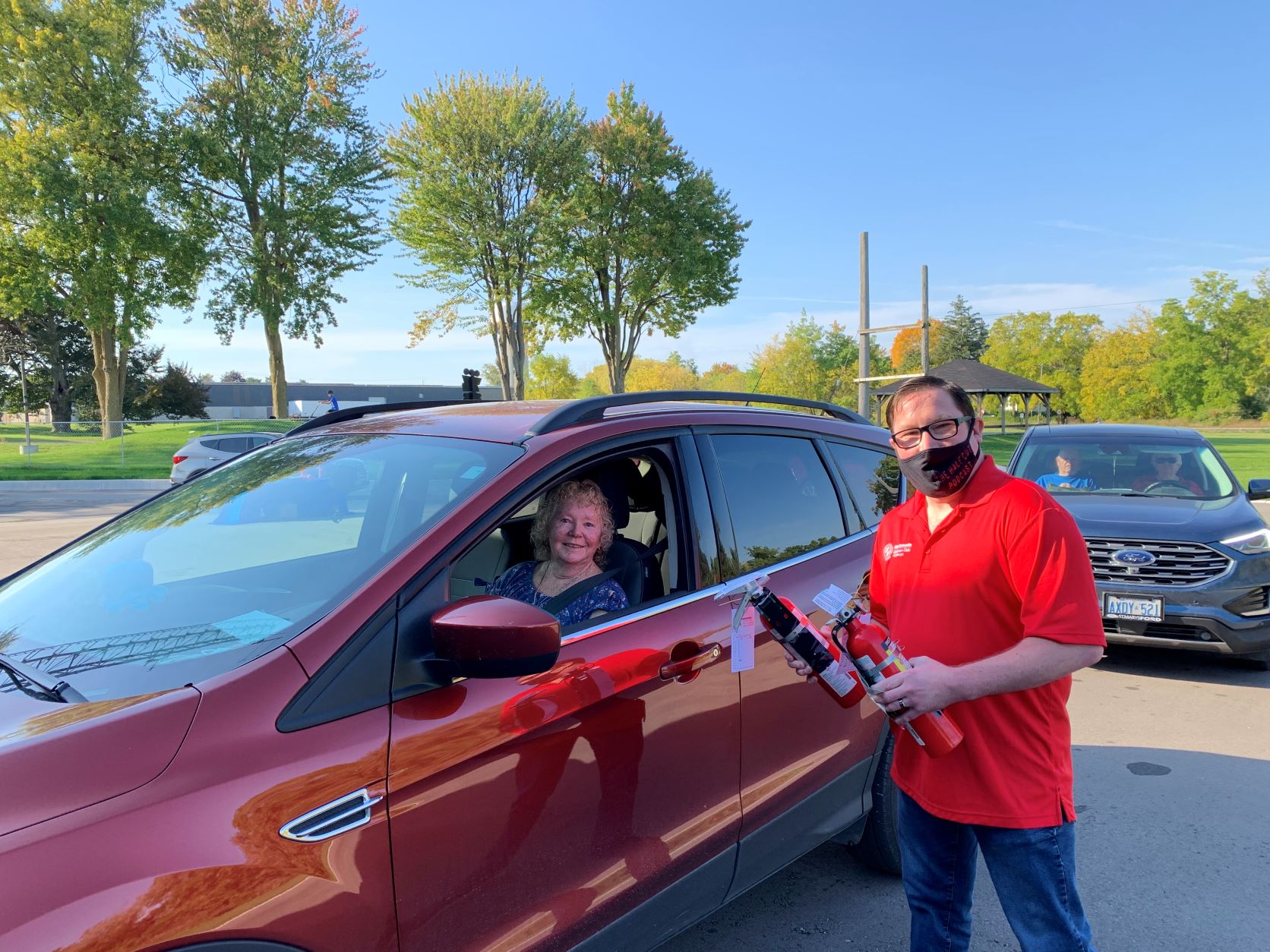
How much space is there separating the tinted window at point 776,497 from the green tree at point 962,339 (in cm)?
8889

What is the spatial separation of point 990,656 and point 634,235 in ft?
110

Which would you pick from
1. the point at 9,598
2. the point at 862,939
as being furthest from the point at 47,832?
the point at 862,939

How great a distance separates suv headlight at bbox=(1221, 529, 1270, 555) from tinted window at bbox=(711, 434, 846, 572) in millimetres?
4025

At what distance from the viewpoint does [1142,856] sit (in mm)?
3439

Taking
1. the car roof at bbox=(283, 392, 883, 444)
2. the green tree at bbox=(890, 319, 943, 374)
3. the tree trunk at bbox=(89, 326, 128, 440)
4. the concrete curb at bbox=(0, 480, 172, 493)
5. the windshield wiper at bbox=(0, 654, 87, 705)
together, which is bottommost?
the concrete curb at bbox=(0, 480, 172, 493)

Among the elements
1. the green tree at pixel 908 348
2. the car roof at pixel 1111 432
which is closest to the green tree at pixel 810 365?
the green tree at pixel 908 348

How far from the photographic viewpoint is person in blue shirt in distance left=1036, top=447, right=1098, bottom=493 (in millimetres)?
6996

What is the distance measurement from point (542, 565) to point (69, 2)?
119 feet

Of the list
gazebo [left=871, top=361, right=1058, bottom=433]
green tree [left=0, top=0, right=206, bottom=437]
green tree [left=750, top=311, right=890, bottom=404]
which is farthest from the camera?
green tree [left=750, top=311, right=890, bottom=404]

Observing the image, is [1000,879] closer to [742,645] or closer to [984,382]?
→ [742,645]

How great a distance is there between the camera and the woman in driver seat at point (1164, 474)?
6789mm

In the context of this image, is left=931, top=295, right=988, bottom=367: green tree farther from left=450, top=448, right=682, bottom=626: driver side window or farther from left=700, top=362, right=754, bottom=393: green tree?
left=450, top=448, right=682, bottom=626: driver side window

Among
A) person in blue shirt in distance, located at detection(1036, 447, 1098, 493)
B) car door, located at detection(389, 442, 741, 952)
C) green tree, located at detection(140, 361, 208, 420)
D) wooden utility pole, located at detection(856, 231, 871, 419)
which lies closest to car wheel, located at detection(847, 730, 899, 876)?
car door, located at detection(389, 442, 741, 952)

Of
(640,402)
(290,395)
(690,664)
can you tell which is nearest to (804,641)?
(690,664)
